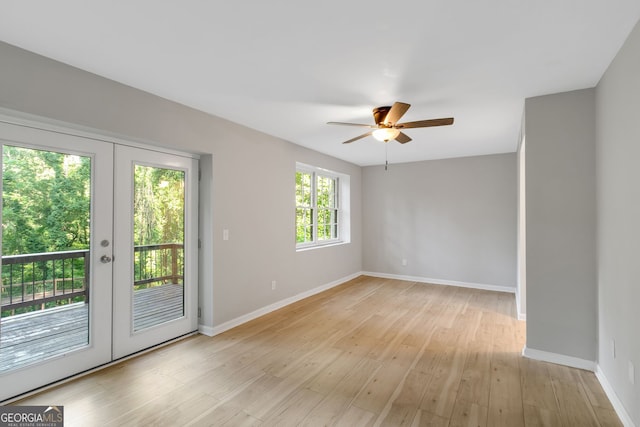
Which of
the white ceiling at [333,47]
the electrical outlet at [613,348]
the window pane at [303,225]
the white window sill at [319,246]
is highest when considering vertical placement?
the white ceiling at [333,47]

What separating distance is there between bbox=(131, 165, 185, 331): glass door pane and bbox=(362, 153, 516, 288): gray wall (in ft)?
14.2

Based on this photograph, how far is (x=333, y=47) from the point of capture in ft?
6.72

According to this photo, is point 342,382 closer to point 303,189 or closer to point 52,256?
point 52,256

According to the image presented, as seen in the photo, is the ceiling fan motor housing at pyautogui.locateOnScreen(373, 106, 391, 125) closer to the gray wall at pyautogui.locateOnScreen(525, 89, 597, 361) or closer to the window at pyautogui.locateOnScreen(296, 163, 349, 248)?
the gray wall at pyautogui.locateOnScreen(525, 89, 597, 361)

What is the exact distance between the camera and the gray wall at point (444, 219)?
543 centimetres

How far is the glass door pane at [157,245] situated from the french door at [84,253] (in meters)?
0.01

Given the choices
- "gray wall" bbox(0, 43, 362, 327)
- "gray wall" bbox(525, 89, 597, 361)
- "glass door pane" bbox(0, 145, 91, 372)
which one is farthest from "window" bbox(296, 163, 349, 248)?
"gray wall" bbox(525, 89, 597, 361)

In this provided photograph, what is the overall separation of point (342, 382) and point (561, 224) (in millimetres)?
2401

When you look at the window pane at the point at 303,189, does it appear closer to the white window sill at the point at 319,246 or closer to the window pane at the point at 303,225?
the window pane at the point at 303,225

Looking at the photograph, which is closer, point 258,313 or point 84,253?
point 84,253

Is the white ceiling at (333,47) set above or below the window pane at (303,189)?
above

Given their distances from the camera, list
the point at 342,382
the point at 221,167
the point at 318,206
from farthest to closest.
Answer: the point at 318,206
the point at 221,167
the point at 342,382

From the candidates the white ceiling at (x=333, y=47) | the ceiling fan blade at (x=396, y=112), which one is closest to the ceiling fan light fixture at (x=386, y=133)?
the ceiling fan blade at (x=396, y=112)

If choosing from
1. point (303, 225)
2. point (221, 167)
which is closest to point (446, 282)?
point (303, 225)
